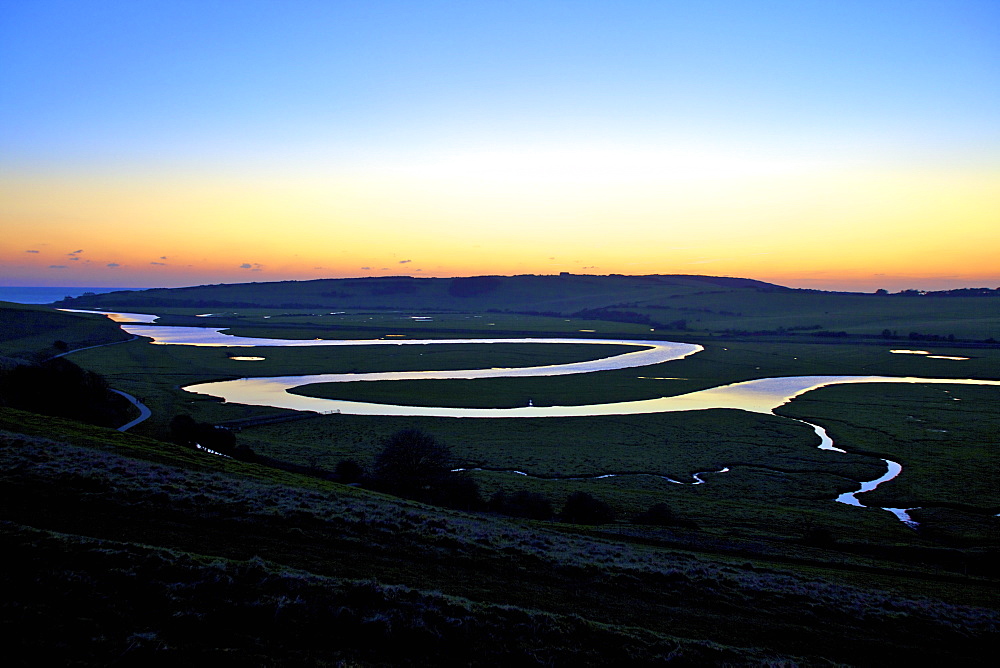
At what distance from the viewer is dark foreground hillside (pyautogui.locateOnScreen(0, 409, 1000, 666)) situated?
8539 mm

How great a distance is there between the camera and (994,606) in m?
13.7

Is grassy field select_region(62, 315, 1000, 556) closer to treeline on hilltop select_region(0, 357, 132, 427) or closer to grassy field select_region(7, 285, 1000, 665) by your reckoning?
grassy field select_region(7, 285, 1000, 665)

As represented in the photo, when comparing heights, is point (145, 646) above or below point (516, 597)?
above

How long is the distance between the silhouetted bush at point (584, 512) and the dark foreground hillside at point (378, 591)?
11.8 feet

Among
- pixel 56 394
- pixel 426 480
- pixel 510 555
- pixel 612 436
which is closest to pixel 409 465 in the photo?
pixel 426 480

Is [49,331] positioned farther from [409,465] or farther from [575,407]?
[409,465]

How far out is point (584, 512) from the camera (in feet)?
71.1

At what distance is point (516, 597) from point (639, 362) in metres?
70.9

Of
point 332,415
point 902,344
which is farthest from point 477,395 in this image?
point 902,344

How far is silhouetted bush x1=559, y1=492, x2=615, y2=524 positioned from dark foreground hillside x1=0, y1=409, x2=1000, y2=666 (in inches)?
142

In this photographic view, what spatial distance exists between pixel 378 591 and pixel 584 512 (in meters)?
12.5

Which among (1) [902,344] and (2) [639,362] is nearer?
(2) [639,362]

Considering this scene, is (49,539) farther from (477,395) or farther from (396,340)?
(396,340)

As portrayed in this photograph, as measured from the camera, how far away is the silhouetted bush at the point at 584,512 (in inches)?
843
